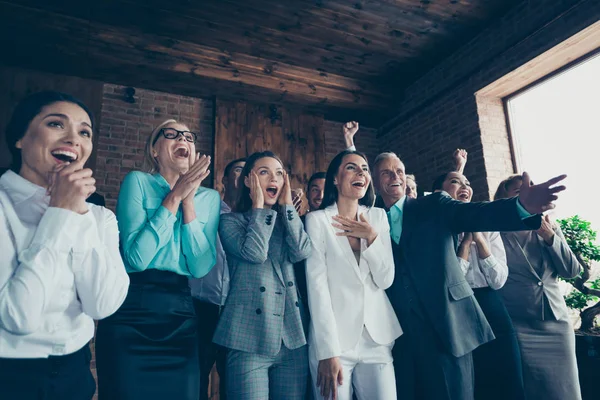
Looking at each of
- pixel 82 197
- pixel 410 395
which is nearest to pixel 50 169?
pixel 82 197

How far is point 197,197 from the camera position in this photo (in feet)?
5.97

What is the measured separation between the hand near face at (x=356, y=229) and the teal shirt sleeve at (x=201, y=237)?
599 millimetres

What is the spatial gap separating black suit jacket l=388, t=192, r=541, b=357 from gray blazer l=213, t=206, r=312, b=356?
0.54 meters

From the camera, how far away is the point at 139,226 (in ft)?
5.23

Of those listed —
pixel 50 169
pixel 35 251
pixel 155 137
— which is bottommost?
pixel 35 251

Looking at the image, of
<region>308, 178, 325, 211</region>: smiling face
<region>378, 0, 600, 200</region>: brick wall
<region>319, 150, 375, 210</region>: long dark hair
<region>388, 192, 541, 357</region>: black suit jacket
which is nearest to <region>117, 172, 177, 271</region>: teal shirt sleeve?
<region>319, 150, 375, 210</region>: long dark hair

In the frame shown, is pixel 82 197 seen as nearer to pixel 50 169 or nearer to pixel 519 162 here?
pixel 50 169

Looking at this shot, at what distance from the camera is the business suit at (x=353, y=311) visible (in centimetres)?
172

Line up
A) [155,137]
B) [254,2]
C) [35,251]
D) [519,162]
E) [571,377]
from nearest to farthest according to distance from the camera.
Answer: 1. [35,251]
2. [155,137]
3. [571,377]
4. [254,2]
5. [519,162]

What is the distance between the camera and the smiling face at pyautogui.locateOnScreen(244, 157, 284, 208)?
203 cm

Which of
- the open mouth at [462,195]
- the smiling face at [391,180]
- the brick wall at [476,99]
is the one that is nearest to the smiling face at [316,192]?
the smiling face at [391,180]

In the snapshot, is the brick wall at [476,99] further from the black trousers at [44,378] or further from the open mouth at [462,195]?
the black trousers at [44,378]

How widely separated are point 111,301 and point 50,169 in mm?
428

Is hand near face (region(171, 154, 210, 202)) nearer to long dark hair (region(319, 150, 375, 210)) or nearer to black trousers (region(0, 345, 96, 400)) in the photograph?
black trousers (region(0, 345, 96, 400))
